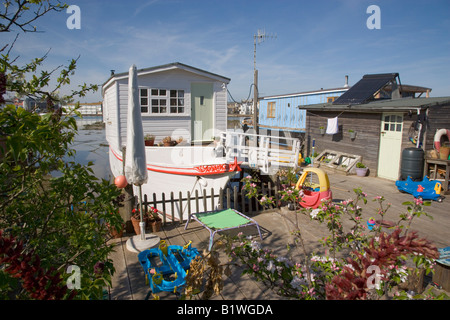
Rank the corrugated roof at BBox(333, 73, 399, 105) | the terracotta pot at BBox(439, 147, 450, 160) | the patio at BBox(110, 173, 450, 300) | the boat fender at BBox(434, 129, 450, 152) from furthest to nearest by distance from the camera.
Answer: the corrugated roof at BBox(333, 73, 399, 105) < the boat fender at BBox(434, 129, 450, 152) < the terracotta pot at BBox(439, 147, 450, 160) < the patio at BBox(110, 173, 450, 300)

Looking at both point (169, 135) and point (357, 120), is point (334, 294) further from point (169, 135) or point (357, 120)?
point (357, 120)

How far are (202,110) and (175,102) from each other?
1265 mm

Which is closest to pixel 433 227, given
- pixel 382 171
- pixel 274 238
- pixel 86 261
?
pixel 274 238

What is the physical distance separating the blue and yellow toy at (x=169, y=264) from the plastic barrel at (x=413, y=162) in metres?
10.2

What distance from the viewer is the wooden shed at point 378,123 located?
1173 cm

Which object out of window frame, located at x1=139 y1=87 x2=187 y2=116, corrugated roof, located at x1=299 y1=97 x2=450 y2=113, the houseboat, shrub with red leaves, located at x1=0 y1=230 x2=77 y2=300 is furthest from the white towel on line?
shrub with red leaves, located at x1=0 y1=230 x2=77 y2=300

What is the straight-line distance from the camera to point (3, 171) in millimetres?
2639

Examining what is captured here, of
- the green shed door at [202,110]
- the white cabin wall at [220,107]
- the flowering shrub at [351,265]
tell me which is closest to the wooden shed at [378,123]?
the white cabin wall at [220,107]

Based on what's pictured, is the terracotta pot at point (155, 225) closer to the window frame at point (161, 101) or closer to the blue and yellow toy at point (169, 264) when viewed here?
the blue and yellow toy at point (169, 264)

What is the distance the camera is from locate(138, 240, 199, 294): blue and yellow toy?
160 inches

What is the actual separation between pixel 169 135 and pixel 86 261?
10.2 m

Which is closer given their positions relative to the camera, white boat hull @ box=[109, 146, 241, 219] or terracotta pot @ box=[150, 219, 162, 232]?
terracotta pot @ box=[150, 219, 162, 232]

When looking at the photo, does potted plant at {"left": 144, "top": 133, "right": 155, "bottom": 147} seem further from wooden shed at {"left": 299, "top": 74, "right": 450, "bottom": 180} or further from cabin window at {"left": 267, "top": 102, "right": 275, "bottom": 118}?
cabin window at {"left": 267, "top": 102, "right": 275, "bottom": 118}
